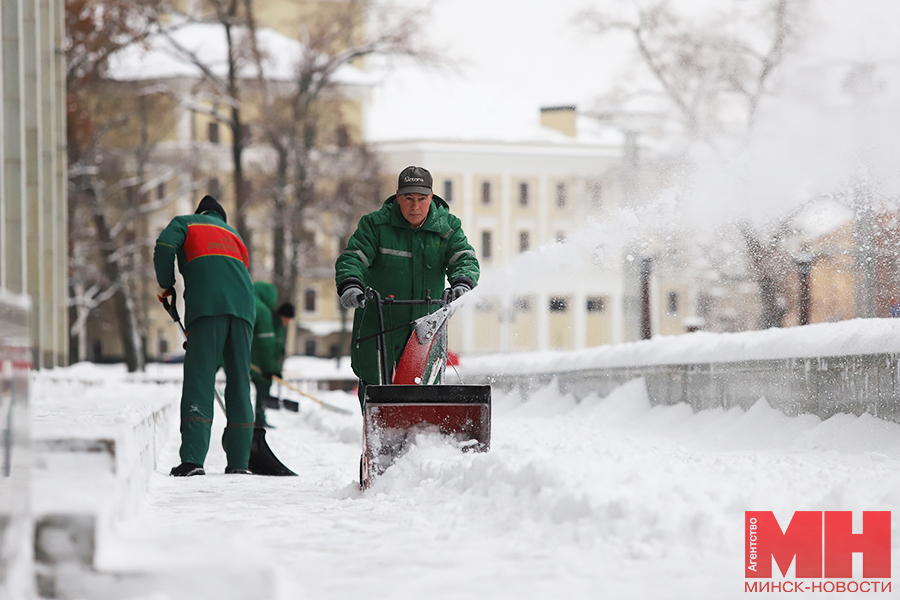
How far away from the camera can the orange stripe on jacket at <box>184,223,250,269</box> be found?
25.1 ft

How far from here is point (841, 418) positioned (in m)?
8.22

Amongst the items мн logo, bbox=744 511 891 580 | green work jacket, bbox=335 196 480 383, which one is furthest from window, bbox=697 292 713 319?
мн logo, bbox=744 511 891 580

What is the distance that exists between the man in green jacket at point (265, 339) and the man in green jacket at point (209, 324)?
3652 millimetres

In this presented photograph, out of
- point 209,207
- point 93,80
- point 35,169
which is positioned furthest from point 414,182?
point 93,80

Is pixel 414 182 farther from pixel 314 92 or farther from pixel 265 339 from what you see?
pixel 314 92

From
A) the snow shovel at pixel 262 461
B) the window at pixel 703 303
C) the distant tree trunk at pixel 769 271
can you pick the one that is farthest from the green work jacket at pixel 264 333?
the window at pixel 703 303

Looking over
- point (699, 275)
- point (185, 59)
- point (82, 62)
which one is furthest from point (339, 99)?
point (699, 275)

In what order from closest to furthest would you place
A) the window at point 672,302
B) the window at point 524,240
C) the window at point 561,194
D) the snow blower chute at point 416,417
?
the snow blower chute at point 416,417, the window at point 672,302, the window at point 561,194, the window at point 524,240

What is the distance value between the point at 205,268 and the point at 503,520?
342 cm

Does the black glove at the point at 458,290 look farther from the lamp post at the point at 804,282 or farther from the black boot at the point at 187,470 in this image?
the lamp post at the point at 804,282

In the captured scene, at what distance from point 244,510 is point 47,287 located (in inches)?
672

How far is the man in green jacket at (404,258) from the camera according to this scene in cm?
673

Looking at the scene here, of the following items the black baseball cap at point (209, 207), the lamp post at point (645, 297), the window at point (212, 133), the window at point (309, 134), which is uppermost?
the window at point (212, 133)

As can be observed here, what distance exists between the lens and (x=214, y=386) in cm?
757
